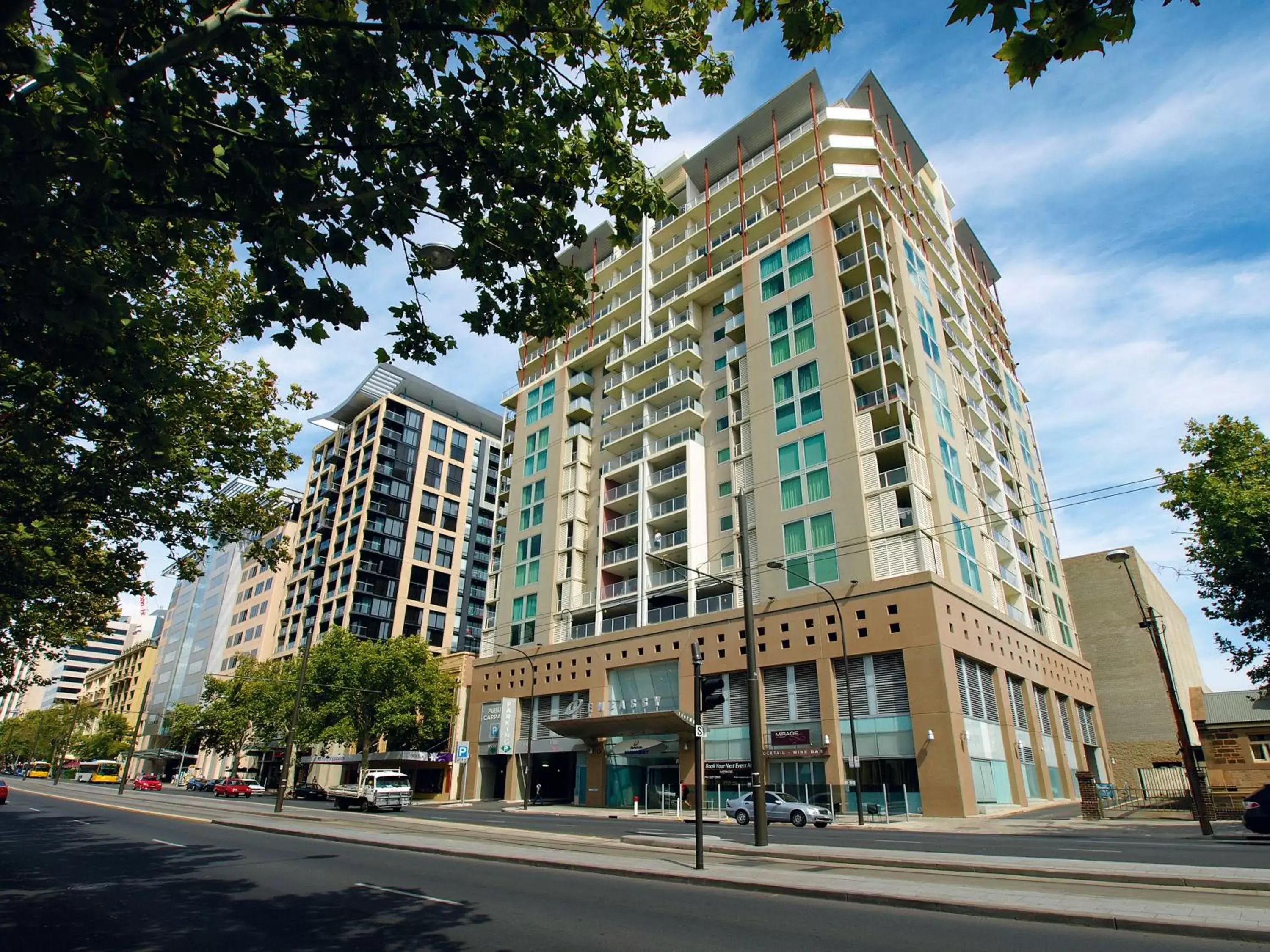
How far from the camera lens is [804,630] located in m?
36.7

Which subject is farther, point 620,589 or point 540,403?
point 540,403

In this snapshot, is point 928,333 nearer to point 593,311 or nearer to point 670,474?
point 670,474

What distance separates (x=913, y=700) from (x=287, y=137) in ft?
110

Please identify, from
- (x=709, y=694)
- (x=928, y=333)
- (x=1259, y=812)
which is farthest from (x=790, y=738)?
(x=928, y=333)

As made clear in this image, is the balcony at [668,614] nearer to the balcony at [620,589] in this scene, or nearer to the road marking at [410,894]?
the balcony at [620,589]

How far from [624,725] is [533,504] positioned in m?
21.6

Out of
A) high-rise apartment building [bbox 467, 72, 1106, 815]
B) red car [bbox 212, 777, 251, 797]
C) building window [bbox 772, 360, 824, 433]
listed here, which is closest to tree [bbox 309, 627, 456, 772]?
high-rise apartment building [bbox 467, 72, 1106, 815]

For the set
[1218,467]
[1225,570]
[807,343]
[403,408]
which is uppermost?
[403,408]

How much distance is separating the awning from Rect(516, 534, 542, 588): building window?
11.7 m

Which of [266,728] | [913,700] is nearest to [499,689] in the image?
[266,728]

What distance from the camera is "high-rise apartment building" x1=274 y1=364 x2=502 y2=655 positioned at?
78188mm

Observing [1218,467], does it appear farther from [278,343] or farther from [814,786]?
[278,343]

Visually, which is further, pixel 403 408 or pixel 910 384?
pixel 403 408

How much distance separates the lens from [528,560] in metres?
54.9
